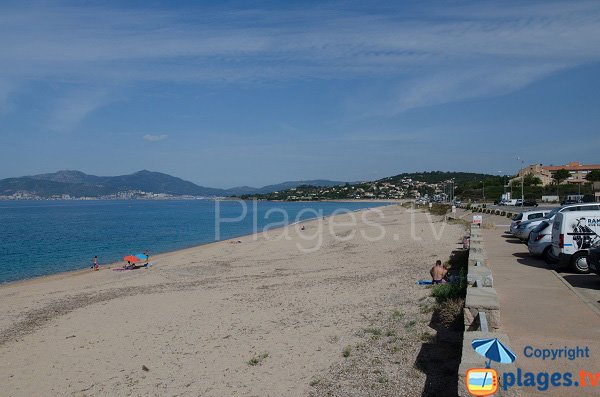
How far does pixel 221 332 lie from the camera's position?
11.6 m

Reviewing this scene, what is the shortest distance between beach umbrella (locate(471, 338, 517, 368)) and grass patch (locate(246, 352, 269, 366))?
17.0ft

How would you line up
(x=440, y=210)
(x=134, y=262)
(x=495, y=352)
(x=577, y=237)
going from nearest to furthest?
(x=495, y=352), (x=577, y=237), (x=134, y=262), (x=440, y=210)

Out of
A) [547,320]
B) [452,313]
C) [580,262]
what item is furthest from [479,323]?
[580,262]

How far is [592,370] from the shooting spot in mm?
6090

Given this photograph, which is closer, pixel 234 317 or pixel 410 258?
pixel 234 317

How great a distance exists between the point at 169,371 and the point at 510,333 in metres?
6.04

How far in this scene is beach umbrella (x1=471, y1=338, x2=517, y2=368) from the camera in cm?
466

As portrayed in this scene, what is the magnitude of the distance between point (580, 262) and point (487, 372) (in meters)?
10.5

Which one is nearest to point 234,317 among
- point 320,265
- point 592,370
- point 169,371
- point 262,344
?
point 262,344

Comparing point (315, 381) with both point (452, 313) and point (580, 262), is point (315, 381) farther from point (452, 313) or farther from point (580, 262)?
point (580, 262)

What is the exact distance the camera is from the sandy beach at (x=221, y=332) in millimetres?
8336

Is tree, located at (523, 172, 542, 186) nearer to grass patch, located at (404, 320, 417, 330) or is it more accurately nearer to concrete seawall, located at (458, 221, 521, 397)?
concrete seawall, located at (458, 221, 521, 397)

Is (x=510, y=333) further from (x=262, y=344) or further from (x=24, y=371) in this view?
(x=24, y=371)

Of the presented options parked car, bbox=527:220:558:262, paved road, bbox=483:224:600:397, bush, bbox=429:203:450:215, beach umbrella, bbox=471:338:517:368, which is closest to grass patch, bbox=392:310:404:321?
paved road, bbox=483:224:600:397
